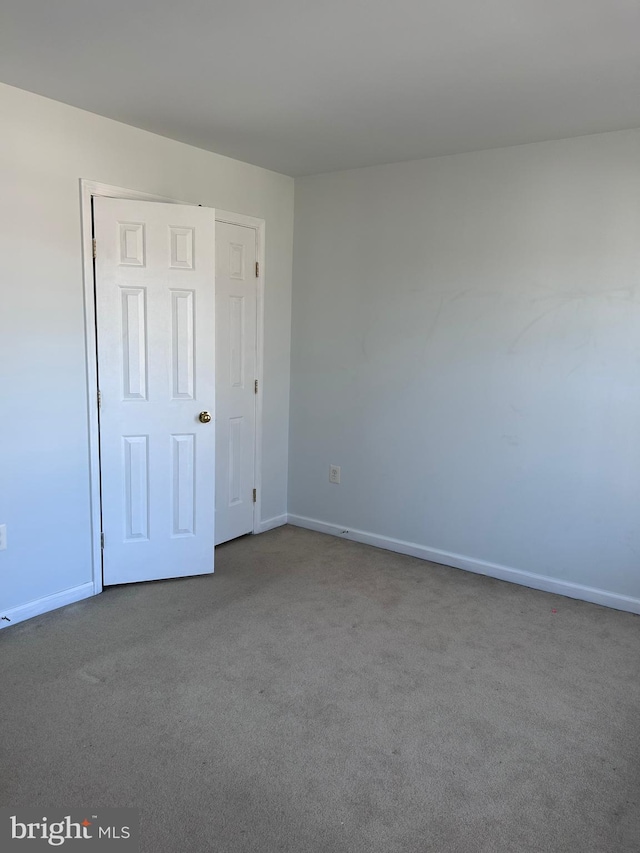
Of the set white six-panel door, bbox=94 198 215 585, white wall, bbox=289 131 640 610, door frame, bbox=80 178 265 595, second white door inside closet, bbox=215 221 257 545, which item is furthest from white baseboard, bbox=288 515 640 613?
door frame, bbox=80 178 265 595

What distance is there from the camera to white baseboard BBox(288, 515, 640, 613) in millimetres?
3367

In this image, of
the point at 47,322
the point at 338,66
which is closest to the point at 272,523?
the point at 47,322

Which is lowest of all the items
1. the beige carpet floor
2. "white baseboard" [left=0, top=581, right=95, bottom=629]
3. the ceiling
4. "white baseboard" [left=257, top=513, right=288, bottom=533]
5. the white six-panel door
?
the beige carpet floor

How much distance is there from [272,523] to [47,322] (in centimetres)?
217

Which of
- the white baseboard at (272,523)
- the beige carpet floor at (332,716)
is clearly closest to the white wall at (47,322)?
the beige carpet floor at (332,716)

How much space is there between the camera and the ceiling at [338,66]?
1.96 metres

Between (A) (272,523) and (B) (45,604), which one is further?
(A) (272,523)

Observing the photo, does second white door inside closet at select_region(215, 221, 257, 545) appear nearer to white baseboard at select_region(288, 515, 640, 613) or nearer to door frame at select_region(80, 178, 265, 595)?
door frame at select_region(80, 178, 265, 595)

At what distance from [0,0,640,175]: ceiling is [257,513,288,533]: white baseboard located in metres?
2.50

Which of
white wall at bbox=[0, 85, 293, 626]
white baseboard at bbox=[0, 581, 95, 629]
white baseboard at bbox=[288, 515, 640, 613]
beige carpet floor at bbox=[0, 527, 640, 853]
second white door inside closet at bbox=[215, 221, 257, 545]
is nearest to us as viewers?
beige carpet floor at bbox=[0, 527, 640, 853]

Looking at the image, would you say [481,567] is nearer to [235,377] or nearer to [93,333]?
[235,377]

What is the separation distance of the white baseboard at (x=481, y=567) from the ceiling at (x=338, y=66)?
2.42 meters

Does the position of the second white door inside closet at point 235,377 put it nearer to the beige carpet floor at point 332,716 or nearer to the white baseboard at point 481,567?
the white baseboard at point 481,567

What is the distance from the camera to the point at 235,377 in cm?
406
